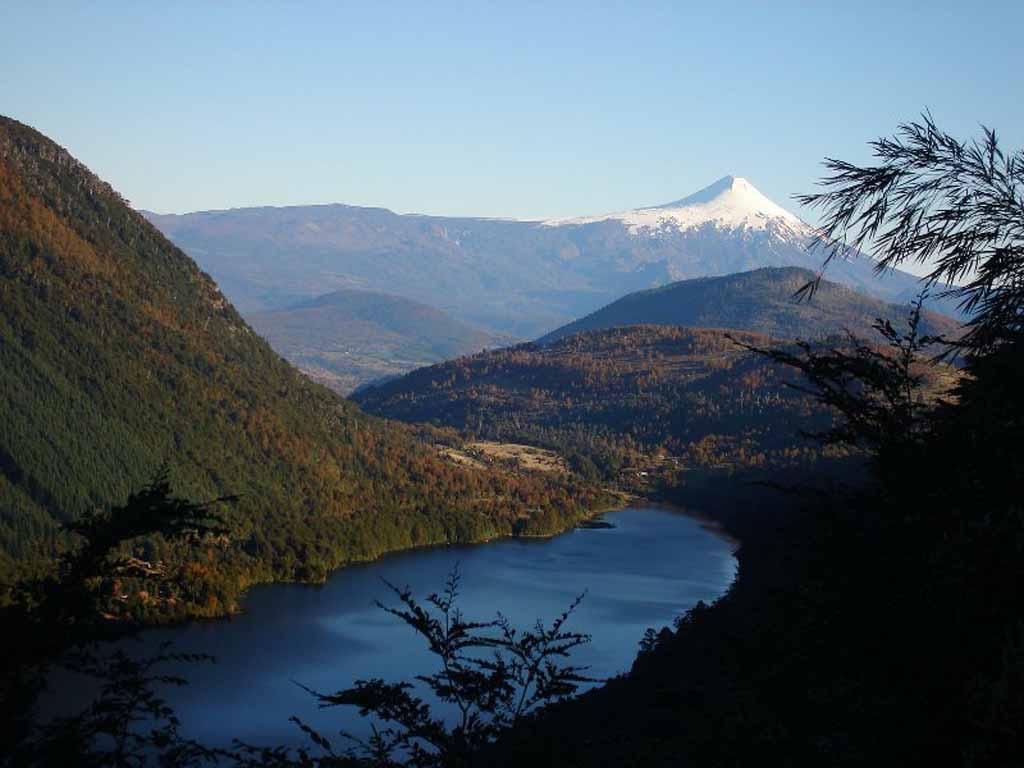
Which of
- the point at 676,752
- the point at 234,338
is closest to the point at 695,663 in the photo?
the point at 676,752

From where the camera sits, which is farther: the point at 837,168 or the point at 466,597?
the point at 466,597

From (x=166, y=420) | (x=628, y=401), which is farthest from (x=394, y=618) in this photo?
(x=628, y=401)

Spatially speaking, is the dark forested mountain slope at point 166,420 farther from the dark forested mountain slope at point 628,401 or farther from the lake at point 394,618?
the dark forested mountain slope at point 628,401

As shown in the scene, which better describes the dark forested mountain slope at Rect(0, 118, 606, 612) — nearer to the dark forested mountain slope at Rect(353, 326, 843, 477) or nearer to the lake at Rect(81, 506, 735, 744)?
the lake at Rect(81, 506, 735, 744)

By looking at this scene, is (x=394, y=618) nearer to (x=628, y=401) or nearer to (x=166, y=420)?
(x=166, y=420)

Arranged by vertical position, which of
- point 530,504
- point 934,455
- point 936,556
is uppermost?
point 934,455

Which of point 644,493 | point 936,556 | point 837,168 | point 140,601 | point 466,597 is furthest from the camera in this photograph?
point 644,493

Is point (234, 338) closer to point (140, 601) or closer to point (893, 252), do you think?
point (140, 601)
